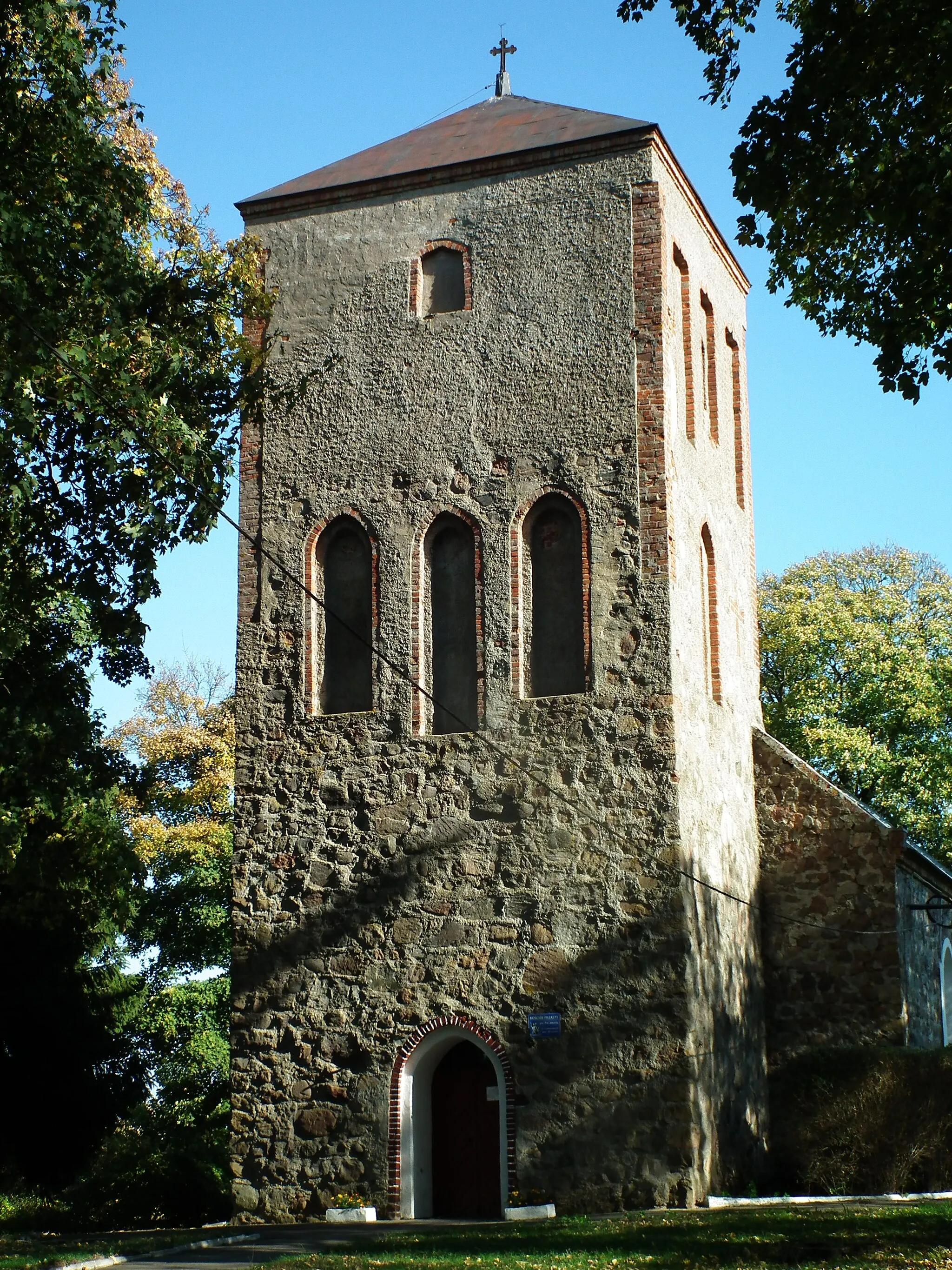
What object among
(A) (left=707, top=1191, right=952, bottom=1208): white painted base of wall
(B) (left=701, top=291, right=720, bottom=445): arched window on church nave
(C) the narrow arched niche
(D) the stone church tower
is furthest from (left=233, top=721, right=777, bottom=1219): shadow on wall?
(B) (left=701, top=291, right=720, bottom=445): arched window on church nave

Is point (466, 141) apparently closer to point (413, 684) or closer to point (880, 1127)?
point (413, 684)

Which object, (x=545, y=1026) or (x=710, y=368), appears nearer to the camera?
(x=545, y=1026)

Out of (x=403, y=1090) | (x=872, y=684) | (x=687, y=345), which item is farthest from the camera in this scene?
(x=872, y=684)

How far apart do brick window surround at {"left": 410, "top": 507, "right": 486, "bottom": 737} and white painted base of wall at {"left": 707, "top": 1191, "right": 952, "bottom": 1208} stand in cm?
539

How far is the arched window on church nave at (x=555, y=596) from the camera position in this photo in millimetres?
16172

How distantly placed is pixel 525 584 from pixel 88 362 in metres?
5.19

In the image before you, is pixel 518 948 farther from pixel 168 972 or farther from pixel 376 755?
pixel 168 972

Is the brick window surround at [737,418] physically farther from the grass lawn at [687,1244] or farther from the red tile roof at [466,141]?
the grass lawn at [687,1244]

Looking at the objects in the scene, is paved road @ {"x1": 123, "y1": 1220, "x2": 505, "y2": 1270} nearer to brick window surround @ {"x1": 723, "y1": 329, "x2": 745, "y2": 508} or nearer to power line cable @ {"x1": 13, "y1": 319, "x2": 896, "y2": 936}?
power line cable @ {"x1": 13, "y1": 319, "x2": 896, "y2": 936}

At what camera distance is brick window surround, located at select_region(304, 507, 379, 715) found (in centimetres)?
1698

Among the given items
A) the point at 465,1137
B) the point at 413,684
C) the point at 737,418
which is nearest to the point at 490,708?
the point at 413,684

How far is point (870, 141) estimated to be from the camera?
443 inches

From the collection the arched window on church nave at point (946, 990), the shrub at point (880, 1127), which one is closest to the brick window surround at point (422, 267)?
the shrub at point (880, 1127)

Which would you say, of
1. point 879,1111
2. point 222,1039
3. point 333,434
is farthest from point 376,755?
point 222,1039
